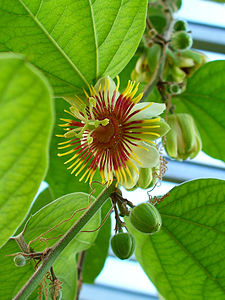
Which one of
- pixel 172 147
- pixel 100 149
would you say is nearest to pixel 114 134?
pixel 100 149

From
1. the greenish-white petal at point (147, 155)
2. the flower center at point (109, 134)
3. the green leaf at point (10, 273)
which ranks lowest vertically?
the green leaf at point (10, 273)

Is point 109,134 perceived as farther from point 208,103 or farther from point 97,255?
point 97,255

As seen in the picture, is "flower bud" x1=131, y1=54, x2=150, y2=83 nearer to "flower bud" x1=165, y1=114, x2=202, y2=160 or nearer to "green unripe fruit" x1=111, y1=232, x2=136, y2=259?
"flower bud" x1=165, y1=114, x2=202, y2=160

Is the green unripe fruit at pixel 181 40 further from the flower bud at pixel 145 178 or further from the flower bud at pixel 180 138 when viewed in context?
the flower bud at pixel 145 178

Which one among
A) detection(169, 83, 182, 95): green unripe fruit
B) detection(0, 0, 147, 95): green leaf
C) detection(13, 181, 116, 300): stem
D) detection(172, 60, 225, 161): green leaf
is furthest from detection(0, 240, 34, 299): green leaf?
detection(172, 60, 225, 161): green leaf

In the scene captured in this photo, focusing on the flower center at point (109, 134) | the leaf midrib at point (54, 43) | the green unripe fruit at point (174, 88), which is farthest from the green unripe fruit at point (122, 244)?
the green unripe fruit at point (174, 88)

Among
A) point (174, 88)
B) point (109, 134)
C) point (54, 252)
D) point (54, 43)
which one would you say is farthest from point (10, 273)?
point (174, 88)

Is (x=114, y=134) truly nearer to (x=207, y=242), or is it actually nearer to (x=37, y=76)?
(x=207, y=242)
